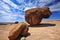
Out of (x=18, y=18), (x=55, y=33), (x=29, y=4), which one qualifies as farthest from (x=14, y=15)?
(x=55, y=33)

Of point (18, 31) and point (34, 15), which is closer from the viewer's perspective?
point (18, 31)

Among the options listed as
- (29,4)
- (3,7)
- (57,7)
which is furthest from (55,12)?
(3,7)

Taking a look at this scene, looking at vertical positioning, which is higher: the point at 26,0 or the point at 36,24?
the point at 26,0

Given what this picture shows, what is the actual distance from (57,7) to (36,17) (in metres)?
1.27

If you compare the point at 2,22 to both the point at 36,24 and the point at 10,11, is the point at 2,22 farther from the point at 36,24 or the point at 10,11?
the point at 36,24

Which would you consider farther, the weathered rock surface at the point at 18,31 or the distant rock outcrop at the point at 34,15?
the distant rock outcrop at the point at 34,15

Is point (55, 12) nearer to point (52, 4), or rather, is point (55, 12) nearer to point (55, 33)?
point (52, 4)

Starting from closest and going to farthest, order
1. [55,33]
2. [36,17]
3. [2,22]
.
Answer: [55,33] → [36,17] → [2,22]

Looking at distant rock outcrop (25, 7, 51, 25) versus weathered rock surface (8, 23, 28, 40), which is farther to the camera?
distant rock outcrop (25, 7, 51, 25)

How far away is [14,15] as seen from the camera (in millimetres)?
5609

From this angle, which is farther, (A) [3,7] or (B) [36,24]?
(A) [3,7]

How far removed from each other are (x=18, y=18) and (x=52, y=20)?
1.06m

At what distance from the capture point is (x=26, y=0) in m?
5.60

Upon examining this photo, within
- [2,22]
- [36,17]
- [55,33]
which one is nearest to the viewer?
[55,33]
